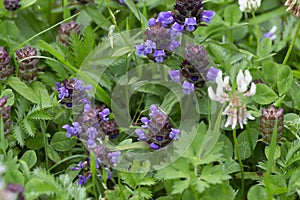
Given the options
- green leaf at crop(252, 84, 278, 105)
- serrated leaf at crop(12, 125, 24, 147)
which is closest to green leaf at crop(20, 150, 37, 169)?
serrated leaf at crop(12, 125, 24, 147)

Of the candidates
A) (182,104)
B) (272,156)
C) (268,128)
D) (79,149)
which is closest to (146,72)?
(182,104)

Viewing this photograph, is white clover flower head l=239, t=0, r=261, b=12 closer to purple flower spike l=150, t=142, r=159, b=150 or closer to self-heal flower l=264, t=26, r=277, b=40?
self-heal flower l=264, t=26, r=277, b=40

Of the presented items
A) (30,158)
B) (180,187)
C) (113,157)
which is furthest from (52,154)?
(180,187)

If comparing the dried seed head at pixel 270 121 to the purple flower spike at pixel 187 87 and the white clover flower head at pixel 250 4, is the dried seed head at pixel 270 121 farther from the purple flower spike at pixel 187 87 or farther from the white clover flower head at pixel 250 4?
the white clover flower head at pixel 250 4

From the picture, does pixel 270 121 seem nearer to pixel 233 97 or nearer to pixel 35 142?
pixel 233 97

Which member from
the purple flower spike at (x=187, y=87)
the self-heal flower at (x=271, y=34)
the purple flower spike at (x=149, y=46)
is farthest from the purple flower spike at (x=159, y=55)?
the self-heal flower at (x=271, y=34)

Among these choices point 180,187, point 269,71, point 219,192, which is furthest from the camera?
point 269,71
